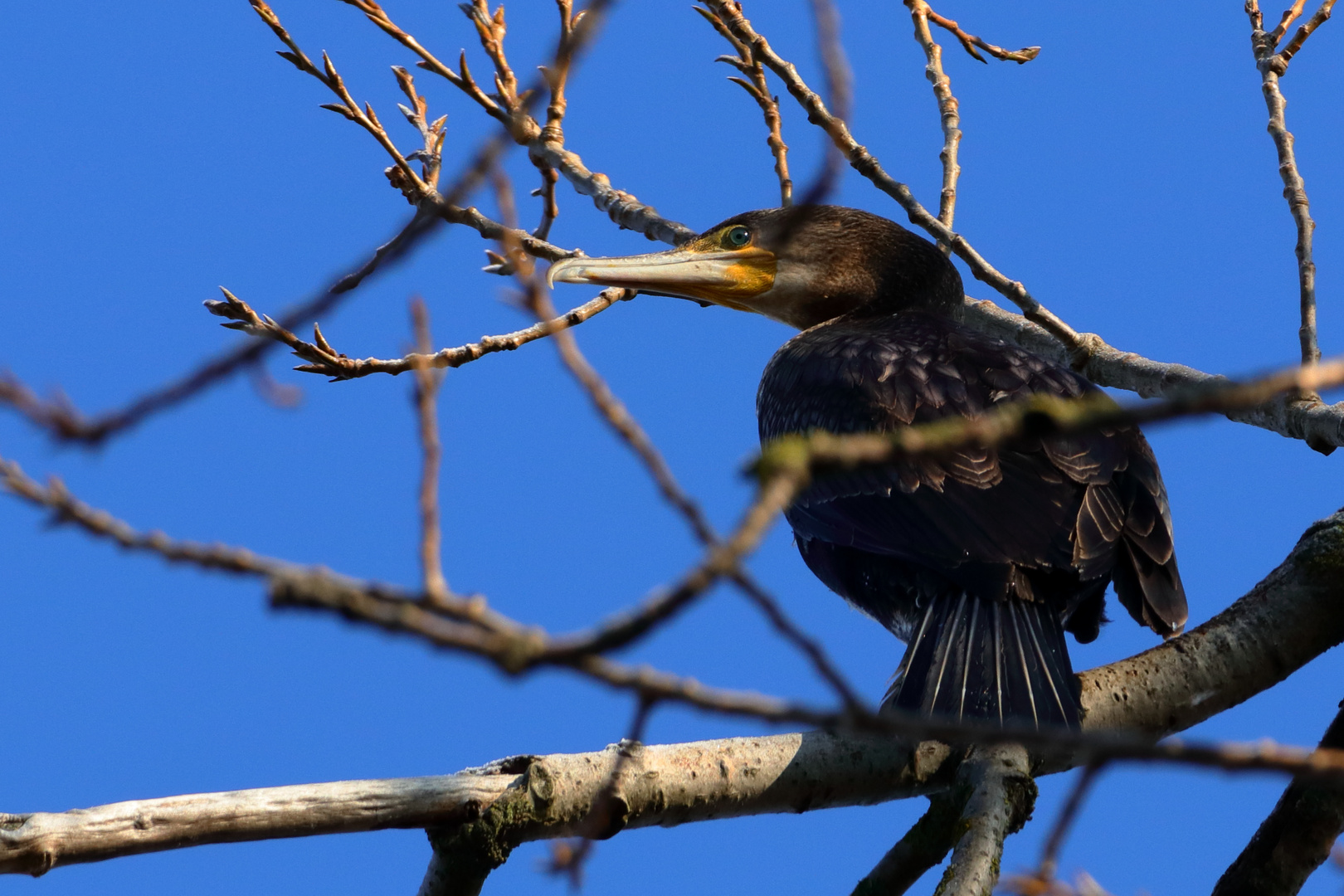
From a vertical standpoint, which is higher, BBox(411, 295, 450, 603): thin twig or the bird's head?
the bird's head

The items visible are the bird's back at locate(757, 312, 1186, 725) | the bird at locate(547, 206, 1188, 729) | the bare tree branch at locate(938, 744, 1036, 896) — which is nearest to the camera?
the bare tree branch at locate(938, 744, 1036, 896)

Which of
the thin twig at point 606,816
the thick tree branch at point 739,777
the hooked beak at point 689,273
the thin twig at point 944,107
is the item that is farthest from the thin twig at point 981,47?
the thin twig at point 606,816

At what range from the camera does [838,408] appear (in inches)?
157

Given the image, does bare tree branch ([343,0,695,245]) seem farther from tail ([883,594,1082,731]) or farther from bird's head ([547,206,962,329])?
tail ([883,594,1082,731])

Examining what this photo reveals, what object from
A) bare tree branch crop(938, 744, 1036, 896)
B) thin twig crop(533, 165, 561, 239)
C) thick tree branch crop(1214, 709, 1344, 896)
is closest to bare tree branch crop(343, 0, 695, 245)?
thin twig crop(533, 165, 561, 239)

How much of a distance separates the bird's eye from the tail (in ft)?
6.45

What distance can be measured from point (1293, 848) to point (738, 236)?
2770mm

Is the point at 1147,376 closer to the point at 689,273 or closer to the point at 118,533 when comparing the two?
the point at 689,273

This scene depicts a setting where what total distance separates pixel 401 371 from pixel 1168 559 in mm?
2120

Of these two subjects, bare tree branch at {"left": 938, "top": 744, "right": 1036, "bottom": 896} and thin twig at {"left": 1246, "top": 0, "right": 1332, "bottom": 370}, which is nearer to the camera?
bare tree branch at {"left": 938, "top": 744, "right": 1036, "bottom": 896}

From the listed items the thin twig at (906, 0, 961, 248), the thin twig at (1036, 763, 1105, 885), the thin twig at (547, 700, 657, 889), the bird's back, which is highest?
the thin twig at (906, 0, 961, 248)

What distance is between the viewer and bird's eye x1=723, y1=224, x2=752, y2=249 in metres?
5.04

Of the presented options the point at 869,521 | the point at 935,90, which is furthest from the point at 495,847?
the point at 935,90

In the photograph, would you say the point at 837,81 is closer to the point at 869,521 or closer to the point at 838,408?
the point at 869,521
